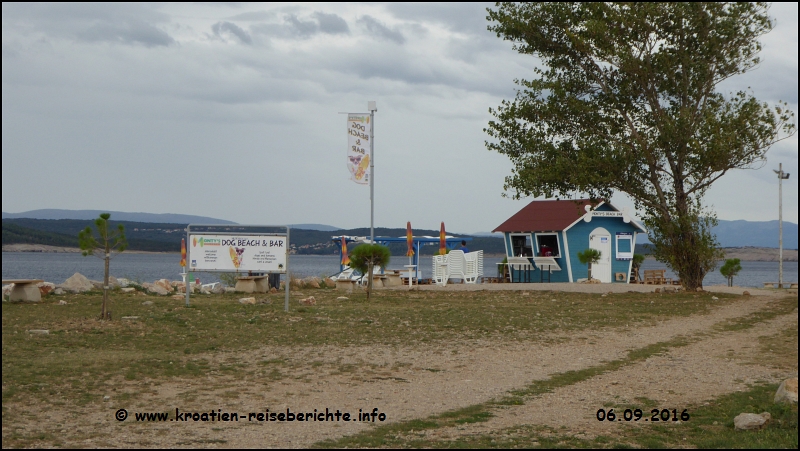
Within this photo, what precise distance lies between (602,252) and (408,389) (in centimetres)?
2897

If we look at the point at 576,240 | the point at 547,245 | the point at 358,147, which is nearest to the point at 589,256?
the point at 576,240

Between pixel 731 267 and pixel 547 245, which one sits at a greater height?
pixel 547 245

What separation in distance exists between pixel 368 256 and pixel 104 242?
30.9ft

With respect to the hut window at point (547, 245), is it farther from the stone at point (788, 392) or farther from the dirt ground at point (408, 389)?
the stone at point (788, 392)

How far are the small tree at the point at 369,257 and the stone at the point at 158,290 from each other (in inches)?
203

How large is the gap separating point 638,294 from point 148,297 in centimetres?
1482

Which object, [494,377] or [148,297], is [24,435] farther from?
[148,297]

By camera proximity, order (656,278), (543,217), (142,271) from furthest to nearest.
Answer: (142,271), (543,217), (656,278)

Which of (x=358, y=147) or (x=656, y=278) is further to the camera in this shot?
(x=656, y=278)

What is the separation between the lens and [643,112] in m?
25.8

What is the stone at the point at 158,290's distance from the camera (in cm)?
2131

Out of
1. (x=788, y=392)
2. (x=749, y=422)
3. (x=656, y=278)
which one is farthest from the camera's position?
(x=656, y=278)

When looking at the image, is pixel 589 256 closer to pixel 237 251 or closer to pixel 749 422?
pixel 237 251

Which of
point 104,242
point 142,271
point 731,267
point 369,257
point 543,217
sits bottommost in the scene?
point 142,271
